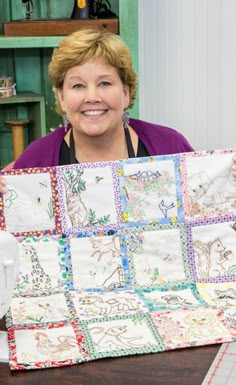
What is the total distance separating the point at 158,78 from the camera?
3088 mm

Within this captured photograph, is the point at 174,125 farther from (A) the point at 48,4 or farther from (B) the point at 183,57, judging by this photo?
(A) the point at 48,4

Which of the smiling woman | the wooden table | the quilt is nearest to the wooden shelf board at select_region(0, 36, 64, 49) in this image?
the smiling woman

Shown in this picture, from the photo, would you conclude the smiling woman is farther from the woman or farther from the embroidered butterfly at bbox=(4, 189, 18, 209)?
the embroidered butterfly at bbox=(4, 189, 18, 209)

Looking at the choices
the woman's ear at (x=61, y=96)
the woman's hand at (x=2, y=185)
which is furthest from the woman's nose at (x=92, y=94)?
the woman's hand at (x=2, y=185)

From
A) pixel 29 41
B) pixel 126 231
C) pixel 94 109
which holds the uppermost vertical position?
pixel 29 41

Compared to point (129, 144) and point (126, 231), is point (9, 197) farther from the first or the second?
point (129, 144)

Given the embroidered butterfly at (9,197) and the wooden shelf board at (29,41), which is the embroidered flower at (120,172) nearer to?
the embroidered butterfly at (9,197)

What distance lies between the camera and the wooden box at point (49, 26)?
285 centimetres

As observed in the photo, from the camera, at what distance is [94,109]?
2096 millimetres

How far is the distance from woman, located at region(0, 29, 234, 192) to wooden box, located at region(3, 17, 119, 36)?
2.33 ft

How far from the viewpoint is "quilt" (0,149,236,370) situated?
5.97 ft

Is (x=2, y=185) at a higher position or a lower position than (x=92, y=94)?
lower

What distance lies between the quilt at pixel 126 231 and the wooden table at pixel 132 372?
0.27 metres

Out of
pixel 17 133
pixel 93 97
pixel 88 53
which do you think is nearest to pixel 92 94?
pixel 93 97
